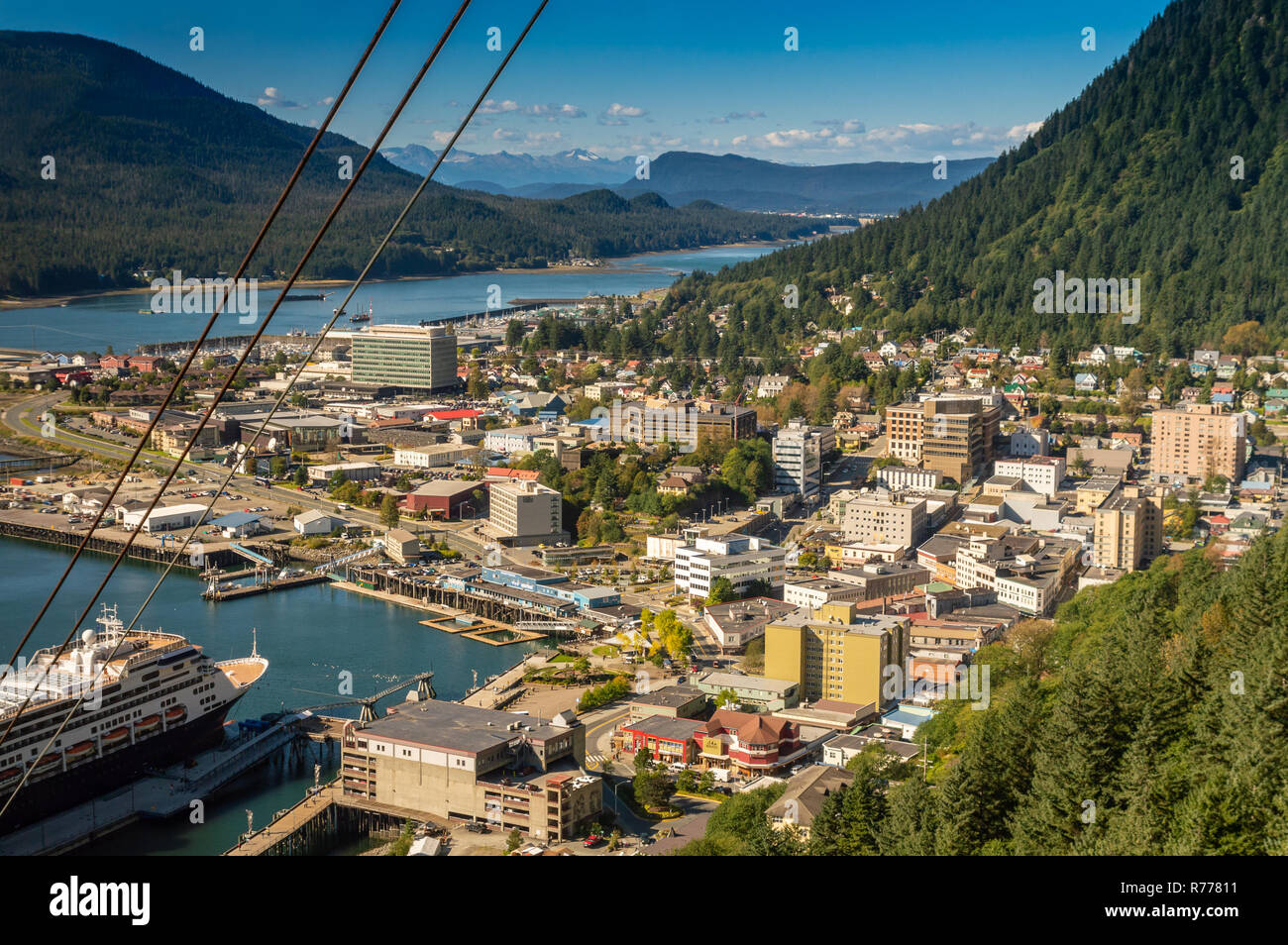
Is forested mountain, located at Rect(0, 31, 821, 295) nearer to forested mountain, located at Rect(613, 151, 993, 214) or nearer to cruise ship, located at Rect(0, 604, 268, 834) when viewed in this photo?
forested mountain, located at Rect(613, 151, 993, 214)

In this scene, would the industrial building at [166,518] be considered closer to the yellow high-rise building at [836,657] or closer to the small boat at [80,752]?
the small boat at [80,752]

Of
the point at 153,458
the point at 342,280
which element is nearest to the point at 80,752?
the point at 153,458

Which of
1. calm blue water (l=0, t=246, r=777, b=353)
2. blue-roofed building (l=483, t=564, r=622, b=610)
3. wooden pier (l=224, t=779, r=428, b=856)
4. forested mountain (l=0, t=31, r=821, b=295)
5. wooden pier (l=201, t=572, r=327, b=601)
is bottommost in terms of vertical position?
wooden pier (l=224, t=779, r=428, b=856)

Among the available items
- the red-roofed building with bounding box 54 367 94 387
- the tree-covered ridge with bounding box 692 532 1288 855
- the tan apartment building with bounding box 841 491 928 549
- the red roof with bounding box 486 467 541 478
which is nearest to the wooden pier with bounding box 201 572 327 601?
the red roof with bounding box 486 467 541 478

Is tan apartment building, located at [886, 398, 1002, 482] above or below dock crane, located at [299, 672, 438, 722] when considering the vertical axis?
above

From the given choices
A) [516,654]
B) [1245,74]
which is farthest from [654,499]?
[1245,74]

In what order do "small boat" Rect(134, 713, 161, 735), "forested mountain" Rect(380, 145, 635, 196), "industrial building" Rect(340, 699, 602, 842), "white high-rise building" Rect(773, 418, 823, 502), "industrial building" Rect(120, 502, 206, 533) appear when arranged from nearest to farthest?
"industrial building" Rect(340, 699, 602, 842) < "small boat" Rect(134, 713, 161, 735) < "industrial building" Rect(120, 502, 206, 533) < "white high-rise building" Rect(773, 418, 823, 502) < "forested mountain" Rect(380, 145, 635, 196)

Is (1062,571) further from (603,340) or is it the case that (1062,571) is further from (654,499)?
(603,340)
